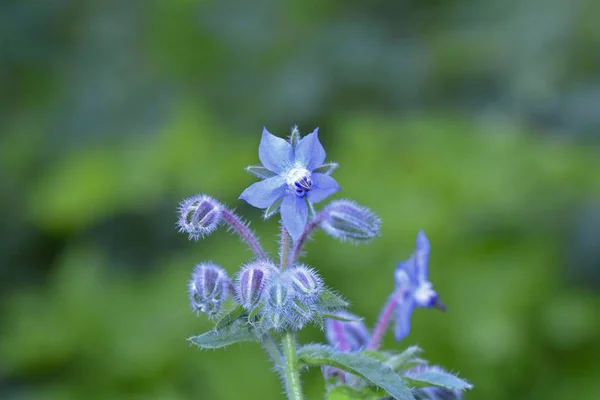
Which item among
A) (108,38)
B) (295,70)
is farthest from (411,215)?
(108,38)

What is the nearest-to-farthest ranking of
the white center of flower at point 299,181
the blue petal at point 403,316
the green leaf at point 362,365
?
the green leaf at point 362,365, the white center of flower at point 299,181, the blue petal at point 403,316

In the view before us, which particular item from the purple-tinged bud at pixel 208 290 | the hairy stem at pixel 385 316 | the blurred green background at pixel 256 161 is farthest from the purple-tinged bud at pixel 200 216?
the blurred green background at pixel 256 161

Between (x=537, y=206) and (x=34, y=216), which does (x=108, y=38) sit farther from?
(x=537, y=206)

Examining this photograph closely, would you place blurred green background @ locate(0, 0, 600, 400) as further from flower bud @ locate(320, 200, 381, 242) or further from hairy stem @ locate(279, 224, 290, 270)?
hairy stem @ locate(279, 224, 290, 270)

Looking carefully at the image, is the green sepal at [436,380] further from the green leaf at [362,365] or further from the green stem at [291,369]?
the green stem at [291,369]

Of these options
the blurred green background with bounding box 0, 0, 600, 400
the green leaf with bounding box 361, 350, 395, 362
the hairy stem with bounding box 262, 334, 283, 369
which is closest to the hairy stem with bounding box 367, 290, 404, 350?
the green leaf with bounding box 361, 350, 395, 362

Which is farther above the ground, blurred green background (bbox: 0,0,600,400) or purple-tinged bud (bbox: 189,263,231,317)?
blurred green background (bbox: 0,0,600,400)
